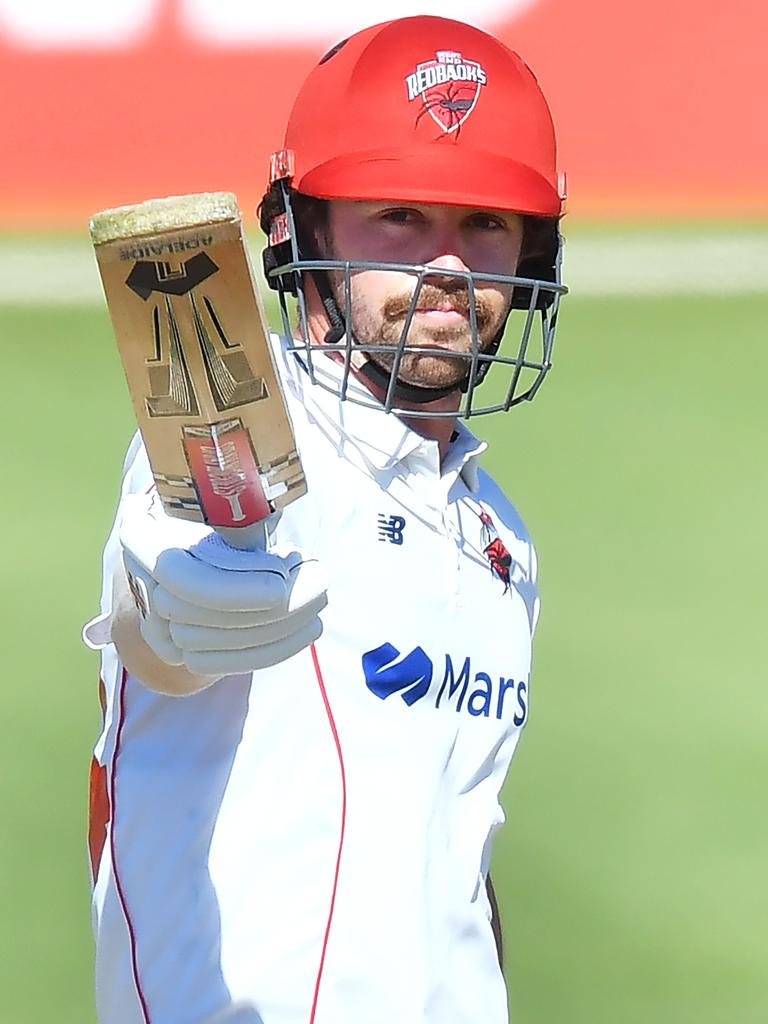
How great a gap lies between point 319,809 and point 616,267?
3479mm

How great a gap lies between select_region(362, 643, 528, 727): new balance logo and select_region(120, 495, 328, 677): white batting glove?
337 millimetres

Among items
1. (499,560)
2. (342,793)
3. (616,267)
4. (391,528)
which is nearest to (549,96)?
(616,267)

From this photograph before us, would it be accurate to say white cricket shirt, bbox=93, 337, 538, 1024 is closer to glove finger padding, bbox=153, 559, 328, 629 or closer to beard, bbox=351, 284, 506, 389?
beard, bbox=351, 284, 506, 389

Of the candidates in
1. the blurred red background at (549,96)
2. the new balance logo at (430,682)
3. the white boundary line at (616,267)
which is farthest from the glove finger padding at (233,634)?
the blurred red background at (549,96)

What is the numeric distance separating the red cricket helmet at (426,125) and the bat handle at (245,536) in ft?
2.12

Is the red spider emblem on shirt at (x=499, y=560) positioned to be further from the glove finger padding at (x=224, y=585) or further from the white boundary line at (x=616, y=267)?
the white boundary line at (x=616, y=267)

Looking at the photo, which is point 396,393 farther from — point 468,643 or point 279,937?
point 279,937

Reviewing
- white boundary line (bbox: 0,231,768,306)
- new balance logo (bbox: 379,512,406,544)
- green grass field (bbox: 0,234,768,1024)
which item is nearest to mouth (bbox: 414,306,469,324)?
new balance logo (bbox: 379,512,406,544)

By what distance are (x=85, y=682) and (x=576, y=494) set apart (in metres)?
1.29

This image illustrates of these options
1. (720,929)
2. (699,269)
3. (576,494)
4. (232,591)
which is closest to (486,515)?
(232,591)

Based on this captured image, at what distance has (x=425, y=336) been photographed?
6.37ft

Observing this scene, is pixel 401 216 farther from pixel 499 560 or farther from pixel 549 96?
pixel 549 96

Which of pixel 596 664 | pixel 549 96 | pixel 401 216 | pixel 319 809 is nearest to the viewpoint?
pixel 319 809

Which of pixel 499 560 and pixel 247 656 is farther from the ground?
pixel 247 656
